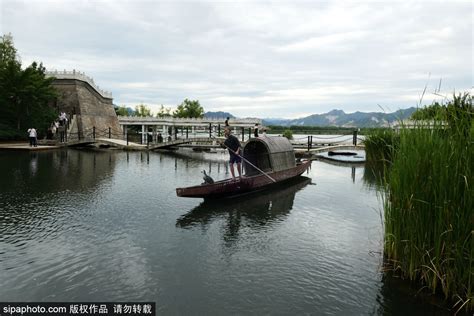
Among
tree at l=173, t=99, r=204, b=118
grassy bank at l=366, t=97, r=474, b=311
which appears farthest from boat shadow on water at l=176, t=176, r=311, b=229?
tree at l=173, t=99, r=204, b=118

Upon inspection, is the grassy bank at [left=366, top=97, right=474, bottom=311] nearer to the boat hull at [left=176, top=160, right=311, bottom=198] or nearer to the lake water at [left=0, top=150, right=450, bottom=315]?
the lake water at [left=0, top=150, right=450, bottom=315]

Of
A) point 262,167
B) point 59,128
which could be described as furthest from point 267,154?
point 59,128

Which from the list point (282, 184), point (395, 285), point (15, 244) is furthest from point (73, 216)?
point (282, 184)

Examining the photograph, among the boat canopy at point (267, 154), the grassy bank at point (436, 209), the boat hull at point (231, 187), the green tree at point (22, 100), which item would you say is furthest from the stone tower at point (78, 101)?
the grassy bank at point (436, 209)

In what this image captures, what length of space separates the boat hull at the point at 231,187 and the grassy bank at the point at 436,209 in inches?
267

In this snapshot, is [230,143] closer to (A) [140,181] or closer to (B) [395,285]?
(A) [140,181]

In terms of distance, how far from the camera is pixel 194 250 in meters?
8.27

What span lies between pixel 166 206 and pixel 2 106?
27860mm

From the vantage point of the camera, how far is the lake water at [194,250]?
20.1ft

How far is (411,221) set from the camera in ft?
20.1

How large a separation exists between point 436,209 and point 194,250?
17.4 feet

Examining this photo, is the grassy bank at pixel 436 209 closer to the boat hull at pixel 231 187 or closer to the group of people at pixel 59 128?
the boat hull at pixel 231 187

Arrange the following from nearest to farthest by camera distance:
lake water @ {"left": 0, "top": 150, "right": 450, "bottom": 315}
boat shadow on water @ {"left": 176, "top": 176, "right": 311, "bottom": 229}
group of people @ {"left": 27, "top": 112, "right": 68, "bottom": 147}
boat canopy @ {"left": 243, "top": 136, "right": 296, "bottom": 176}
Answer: lake water @ {"left": 0, "top": 150, "right": 450, "bottom": 315}, boat shadow on water @ {"left": 176, "top": 176, "right": 311, "bottom": 229}, boat canopy @ {"left": 243, "top": 136, "right": 296, "bottom": 176}, group of people @ {"left": 27, "top": 112, "right": 68, "bottom": 147}

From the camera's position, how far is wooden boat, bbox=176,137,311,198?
13.0m
